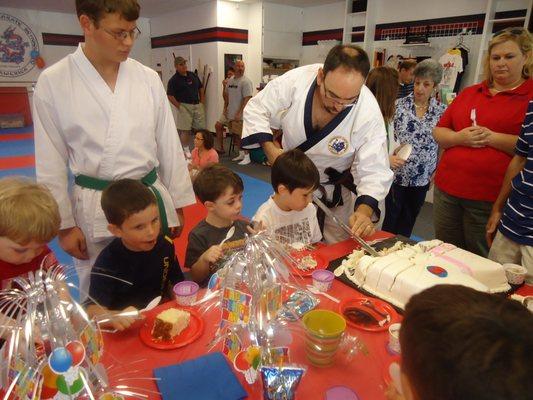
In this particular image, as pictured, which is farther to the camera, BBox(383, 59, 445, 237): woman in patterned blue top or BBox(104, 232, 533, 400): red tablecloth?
BBox(383, 59, 445, 237): woman in patterned blue top

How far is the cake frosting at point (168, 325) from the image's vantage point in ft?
3.43

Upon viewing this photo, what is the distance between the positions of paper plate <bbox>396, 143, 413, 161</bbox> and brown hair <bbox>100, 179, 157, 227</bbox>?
6.36 ft

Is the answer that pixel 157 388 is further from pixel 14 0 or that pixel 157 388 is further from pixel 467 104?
pixel 14 0

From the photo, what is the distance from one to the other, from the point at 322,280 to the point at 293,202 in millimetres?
562

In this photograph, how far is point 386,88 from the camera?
2664mm

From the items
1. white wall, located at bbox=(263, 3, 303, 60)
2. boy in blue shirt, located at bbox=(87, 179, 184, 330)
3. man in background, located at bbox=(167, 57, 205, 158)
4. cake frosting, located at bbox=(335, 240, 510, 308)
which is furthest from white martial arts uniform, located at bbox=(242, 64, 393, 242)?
white wall, located at bbox=(263, 3, 303, 60)

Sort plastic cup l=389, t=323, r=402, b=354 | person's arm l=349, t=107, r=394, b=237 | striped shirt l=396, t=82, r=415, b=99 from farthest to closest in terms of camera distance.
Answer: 1. striped shirt l=396, t=82, r=415, b=99
2. person's arm l=349, t=107, r=394, b=237
3. plastic cup l=389, t=323, r=402, b=354

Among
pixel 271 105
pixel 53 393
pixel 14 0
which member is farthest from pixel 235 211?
pixel 14 0

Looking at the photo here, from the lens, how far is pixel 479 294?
0.55 metres

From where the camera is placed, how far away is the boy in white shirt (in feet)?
5.57

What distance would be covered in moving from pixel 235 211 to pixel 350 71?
771mm

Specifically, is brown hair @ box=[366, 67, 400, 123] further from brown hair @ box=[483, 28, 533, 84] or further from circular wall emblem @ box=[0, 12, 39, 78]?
circular wall emblem @ box=[0, 12, 39, 78]

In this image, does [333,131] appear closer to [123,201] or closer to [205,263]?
[205,263]

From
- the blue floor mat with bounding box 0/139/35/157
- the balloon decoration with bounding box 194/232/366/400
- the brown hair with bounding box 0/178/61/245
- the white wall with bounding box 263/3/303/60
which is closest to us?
the balloon decoration with bounding box 194/232/366/400
